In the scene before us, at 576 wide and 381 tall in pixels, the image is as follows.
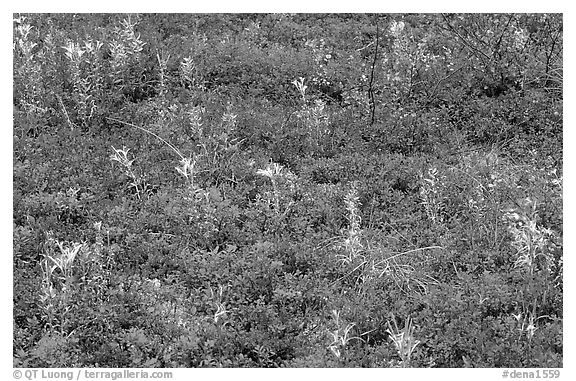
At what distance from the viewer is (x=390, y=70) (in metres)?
10.9

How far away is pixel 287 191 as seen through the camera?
872cm

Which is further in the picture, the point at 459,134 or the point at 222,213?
Answer: the point at 459,134

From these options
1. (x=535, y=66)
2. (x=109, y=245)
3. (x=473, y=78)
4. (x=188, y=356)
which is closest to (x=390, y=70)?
(x=473, y=78)

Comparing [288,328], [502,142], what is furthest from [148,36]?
[288,328]

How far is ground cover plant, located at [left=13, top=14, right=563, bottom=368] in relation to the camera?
708 centimetres

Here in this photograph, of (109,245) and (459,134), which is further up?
(459,134)

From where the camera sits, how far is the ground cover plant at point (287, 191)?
7.08 metres

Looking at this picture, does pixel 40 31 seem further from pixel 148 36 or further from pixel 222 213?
pixel 222 213

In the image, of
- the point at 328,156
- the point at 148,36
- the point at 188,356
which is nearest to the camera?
the point at 188,356

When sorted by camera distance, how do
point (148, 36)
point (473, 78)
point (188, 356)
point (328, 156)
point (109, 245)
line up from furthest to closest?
point (148, 36) → point (473, 78) → point (328, 156) → point (109, 245) → point (188, 356)

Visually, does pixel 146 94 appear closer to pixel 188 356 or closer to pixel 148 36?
pixel 148 36

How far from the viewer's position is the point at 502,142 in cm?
980

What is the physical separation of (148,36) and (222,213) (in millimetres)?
4173

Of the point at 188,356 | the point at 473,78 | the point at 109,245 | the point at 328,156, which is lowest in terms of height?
the point at 188,356
